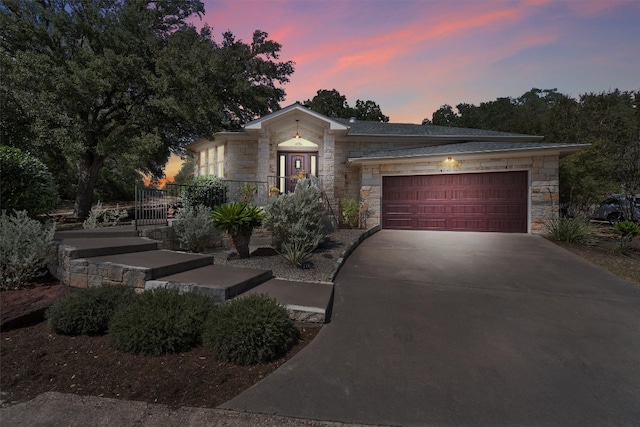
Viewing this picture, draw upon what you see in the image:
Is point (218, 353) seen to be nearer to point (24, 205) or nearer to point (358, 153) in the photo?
point (24, 205)

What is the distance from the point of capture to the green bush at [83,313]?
3.24 m

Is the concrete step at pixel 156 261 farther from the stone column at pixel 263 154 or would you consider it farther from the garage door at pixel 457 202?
the garage door at pixel 457 202

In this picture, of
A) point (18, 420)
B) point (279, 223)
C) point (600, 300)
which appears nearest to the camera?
point (18, 420)

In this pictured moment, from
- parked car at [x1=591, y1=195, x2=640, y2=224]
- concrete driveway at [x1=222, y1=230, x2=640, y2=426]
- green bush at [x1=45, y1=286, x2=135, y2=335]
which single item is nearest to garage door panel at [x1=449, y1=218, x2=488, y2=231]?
concrete driveway at [x1=222, y1=230, x2=640, y2=426]

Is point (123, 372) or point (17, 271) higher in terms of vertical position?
point (17, 271)

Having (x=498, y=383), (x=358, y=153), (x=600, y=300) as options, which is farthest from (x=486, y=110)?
(x=498, y=383)

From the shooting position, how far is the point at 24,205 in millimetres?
5645

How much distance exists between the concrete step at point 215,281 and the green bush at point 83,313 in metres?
0.66

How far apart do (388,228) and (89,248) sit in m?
9.60

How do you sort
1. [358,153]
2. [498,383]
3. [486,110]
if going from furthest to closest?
[486,110]
[358,153]
[498,383]

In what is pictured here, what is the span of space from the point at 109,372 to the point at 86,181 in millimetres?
12361

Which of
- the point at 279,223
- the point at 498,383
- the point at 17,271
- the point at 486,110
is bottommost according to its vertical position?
the point at 498,383

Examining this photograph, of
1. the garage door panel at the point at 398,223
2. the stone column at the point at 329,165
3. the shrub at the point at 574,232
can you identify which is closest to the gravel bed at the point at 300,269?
the garage door panel at the point at 398,223

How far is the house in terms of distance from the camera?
33.7 ft
